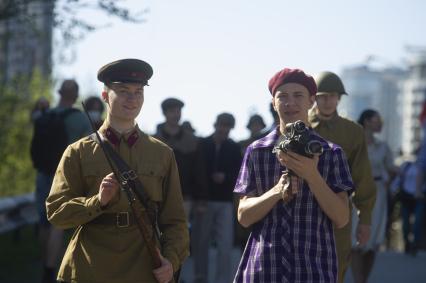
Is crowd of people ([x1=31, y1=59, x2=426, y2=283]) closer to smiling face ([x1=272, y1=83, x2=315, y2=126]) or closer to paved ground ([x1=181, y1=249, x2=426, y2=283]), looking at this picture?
smiling face ([x1=272, y1=83, x2=315, y2=126])

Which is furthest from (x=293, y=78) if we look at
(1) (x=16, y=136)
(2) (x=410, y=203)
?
(1) (x=16, y=136)

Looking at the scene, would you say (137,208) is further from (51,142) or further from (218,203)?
(218,203)

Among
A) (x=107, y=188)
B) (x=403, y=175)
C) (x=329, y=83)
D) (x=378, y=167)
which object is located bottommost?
(x=403, y=175)

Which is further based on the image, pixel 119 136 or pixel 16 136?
pixel 16 136

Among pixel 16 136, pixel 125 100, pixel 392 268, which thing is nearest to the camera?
pixel 125 100

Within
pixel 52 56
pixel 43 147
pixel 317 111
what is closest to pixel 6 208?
pixel 43 147

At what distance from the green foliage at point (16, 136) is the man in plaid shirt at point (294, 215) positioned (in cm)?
2316

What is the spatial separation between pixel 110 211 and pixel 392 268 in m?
11.6

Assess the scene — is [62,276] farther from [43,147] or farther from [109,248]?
[43,147]

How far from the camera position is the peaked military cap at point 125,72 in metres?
6.50

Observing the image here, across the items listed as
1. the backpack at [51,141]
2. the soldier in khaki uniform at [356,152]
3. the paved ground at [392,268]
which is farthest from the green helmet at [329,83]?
the paved ground at [392,268]

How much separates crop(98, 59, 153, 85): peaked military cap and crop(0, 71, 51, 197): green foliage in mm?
23002

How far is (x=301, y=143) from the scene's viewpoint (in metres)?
6.14

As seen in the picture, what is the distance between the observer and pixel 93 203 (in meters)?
6.20
